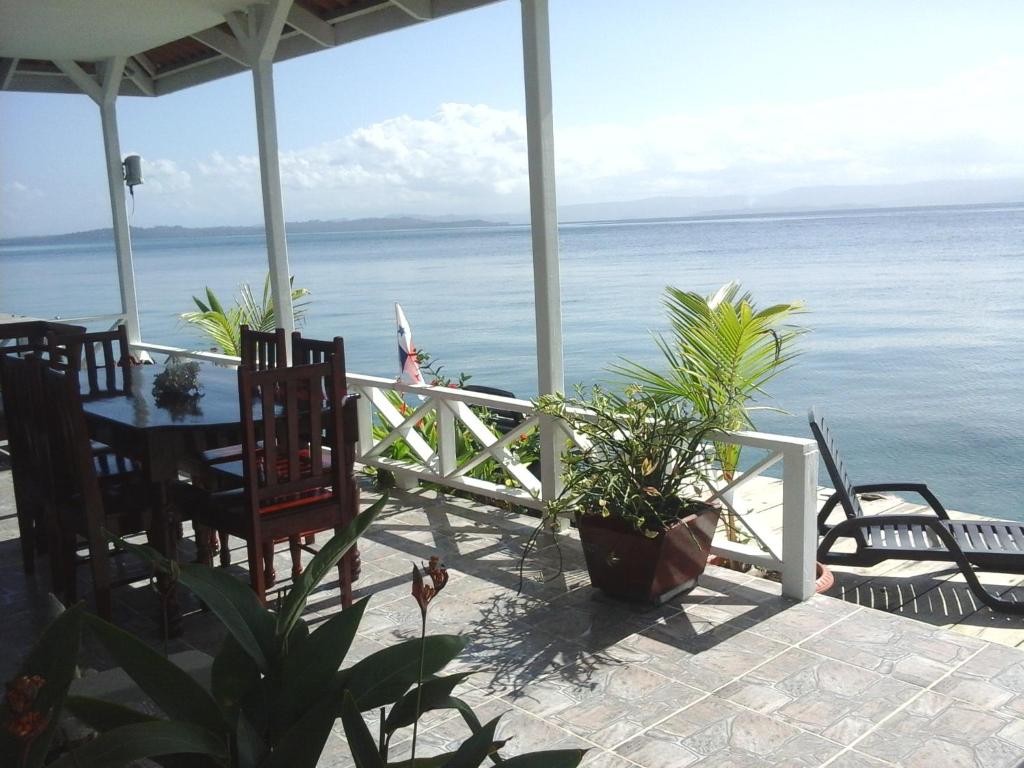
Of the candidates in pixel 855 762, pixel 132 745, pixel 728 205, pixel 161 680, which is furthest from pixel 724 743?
pixel 728 205

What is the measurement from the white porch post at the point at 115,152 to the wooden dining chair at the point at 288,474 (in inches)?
184

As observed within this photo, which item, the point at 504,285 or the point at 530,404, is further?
the point at 504,285

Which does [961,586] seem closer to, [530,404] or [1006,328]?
[530,404]

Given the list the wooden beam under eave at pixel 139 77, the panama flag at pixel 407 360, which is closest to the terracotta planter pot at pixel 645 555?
the panama flag at pixel 407 360

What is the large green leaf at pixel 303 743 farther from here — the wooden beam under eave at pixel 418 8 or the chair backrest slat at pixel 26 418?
the wooden beam under eave at pixel 418 8

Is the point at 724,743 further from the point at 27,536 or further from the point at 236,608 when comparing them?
the point at 27,536

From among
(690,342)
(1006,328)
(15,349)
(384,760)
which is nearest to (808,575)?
(690,342)

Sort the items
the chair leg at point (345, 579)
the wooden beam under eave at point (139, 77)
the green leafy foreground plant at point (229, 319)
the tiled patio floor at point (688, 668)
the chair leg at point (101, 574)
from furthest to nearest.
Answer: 1. the green leafy foreground plant at point (229, 319)
2. the wooden beam under eave at point (139, 77)
3. the chair leg at point (345, 579)
4. the chair leg at point (101, 574)
5. the tiled patio floor at point (688, 668)

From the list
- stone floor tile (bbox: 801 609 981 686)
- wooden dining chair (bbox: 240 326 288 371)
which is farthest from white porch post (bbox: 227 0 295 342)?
stone floor tile (bbox: 801 609 981 686)

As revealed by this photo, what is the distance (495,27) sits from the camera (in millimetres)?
40562

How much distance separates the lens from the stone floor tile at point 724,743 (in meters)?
2.81

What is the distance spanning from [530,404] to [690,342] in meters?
0.86

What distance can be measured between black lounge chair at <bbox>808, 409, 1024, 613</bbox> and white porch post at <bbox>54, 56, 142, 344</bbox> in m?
5.72

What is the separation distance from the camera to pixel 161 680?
4.15ft
